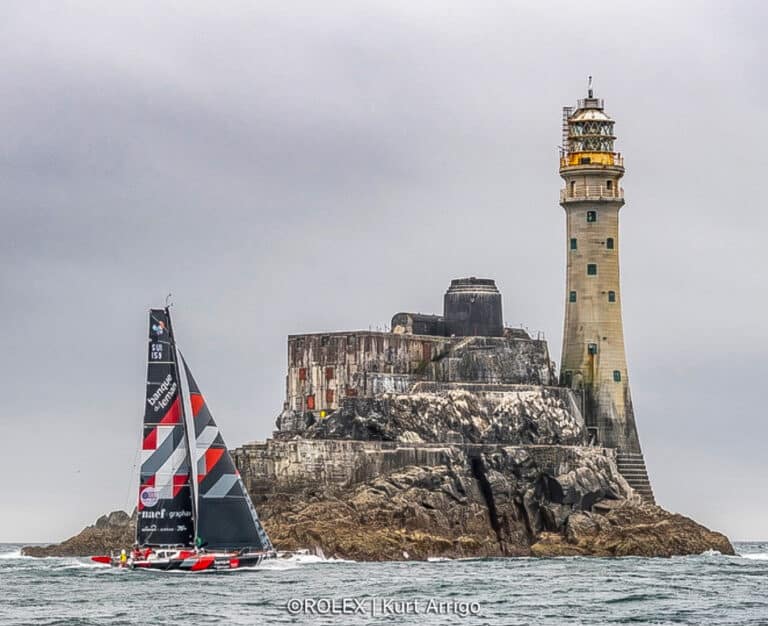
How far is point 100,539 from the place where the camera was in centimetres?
9119

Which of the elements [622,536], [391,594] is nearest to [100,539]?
[622,536]

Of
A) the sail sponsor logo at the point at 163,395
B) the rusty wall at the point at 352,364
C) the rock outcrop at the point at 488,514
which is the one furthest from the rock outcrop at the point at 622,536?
the sail sponsor logo at the point at 163,395

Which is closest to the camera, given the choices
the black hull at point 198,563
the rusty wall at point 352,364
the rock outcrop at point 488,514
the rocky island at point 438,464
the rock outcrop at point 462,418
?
the black hull at point 198,563

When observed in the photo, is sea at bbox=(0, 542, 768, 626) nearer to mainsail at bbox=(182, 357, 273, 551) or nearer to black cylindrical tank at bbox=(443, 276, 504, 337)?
mainsail at bbox=(182, 357, 273, 551)

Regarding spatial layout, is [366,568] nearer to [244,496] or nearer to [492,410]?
[244,496]

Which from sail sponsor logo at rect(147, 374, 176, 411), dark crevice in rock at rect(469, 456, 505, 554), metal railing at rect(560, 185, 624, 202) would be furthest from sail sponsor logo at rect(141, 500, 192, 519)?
metal railing at rect(560, 185, 624, 202)

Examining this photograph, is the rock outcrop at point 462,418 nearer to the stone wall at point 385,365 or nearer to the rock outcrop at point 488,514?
the stone wall at point 385,365

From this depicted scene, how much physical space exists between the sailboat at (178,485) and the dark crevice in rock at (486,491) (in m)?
17.7

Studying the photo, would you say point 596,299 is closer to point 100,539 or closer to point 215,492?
point 100,539

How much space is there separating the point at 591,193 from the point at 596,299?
442 centimetres

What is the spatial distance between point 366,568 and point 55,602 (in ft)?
54.0

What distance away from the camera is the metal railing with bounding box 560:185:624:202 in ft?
302

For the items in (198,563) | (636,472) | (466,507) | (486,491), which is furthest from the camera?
(636,472)

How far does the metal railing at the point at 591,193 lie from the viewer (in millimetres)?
92188
